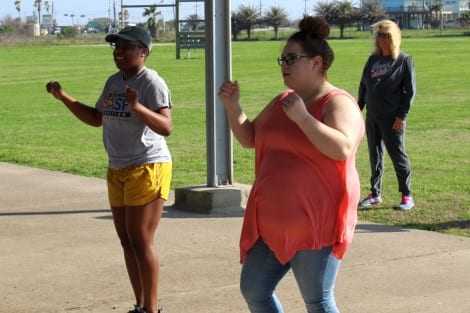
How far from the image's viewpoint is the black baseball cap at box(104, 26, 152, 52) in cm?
591

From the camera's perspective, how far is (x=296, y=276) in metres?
4.52

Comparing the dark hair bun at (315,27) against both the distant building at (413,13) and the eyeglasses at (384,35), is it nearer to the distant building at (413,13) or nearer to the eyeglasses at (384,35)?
the eyeglasses at (384,35)

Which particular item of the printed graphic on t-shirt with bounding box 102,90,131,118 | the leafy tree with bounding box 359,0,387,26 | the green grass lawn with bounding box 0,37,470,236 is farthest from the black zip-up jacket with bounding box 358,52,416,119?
the leafy tree with bounding box 359,0,387,26

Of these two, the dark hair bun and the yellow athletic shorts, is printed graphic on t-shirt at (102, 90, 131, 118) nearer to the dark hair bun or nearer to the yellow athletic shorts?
the yellow athletic shorts

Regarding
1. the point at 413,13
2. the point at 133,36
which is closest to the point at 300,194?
the point at 133,36

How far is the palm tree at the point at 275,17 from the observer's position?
124m

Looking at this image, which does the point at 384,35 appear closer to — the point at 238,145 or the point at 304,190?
the point at 304,190

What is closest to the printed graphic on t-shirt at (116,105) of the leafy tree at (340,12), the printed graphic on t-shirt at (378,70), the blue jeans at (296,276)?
the blue jeans at (296,276)

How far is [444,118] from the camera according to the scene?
2005cm

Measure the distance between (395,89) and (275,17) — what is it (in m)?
115

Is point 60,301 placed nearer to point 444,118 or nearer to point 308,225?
point 308,225

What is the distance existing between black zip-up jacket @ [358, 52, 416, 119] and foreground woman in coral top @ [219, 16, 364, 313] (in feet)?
17.3

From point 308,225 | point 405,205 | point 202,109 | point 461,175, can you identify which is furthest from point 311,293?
point 202,109

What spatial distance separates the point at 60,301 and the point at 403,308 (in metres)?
2.15
